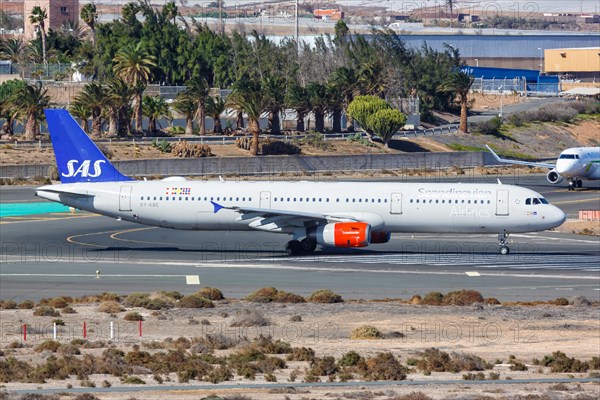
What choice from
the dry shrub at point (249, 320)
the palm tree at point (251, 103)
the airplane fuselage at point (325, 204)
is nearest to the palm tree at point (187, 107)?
the palm tree at point (251, 103)

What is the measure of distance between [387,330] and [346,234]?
17.4 metres

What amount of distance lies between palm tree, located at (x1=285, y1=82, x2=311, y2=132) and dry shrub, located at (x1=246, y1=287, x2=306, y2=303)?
78.2 m

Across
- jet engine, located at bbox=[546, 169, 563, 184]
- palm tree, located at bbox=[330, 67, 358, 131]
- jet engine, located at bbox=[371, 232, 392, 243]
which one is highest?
palm tree, located at bbox=[330, 67, 358, 131]

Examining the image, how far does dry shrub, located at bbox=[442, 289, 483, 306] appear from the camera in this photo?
48812 mm

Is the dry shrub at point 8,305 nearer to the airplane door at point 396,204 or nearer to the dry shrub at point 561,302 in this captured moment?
the airplane door at point 396,204

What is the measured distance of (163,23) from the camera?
16050cm

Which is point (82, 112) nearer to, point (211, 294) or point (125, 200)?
point (125, 200)

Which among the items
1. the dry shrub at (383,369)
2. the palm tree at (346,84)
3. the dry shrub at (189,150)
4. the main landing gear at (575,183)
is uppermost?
the palm tree at (346,84)

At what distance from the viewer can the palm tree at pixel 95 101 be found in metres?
113

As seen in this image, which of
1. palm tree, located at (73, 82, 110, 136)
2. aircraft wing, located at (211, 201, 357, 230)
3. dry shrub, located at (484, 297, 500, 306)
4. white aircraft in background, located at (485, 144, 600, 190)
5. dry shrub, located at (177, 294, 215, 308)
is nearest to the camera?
dry shrub, located at (177, 294, 215, 308)

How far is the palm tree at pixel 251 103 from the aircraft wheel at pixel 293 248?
164ft

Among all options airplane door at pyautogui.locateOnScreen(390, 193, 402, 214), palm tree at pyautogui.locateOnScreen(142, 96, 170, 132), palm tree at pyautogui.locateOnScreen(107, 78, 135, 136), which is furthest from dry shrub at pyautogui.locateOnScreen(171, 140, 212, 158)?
airplane door at pyautogui.locateOnScreen(390, 193, 402, 214)

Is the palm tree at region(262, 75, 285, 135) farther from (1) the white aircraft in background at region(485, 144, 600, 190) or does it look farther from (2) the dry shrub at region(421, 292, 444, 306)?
(2) the dry shrub at region(421, 292, 444, 306)

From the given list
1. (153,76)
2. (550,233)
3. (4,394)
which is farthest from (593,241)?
(153,76)
